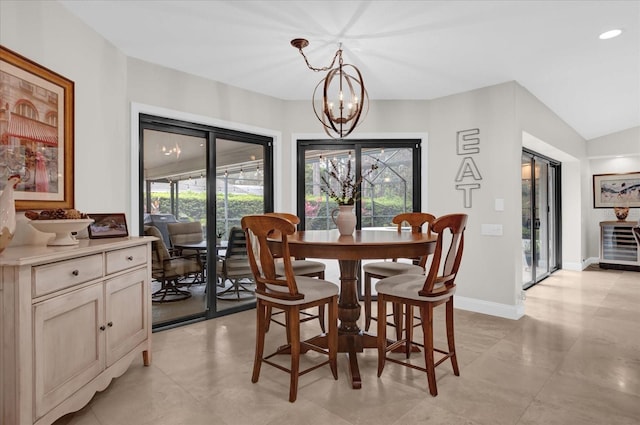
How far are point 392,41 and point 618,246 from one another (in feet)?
21.5

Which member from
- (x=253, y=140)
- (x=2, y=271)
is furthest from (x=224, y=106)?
(x=2, y=271)

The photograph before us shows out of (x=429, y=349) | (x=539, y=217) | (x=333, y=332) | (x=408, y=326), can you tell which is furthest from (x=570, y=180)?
(x=333, y=332)

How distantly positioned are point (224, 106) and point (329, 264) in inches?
92.6

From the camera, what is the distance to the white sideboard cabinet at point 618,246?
6.49 meters

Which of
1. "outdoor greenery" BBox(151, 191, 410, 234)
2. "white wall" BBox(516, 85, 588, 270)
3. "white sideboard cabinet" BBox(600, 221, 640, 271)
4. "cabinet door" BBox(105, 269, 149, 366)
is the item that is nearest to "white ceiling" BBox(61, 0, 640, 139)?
"white wall" BBox(516, 85, 588, 270)

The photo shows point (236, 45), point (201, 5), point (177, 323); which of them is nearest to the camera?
point (201, 5)

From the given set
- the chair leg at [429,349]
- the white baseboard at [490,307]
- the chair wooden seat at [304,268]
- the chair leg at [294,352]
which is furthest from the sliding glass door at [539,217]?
the chair leg at [294,352]

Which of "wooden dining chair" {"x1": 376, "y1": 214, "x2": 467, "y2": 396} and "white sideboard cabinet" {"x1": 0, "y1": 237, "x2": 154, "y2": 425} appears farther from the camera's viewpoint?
"wooden dining chair" {"x1": 376, "y1": 214, "x2": 467, "y2": 396}

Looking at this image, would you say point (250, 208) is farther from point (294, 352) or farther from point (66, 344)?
point (66, 344)

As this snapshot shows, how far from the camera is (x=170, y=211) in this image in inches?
143

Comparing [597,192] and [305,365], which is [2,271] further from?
[597,192]

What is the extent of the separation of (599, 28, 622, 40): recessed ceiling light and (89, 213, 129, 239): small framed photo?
4.10m

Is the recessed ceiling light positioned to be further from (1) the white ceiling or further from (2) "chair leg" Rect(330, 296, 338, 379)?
(2) "chair leg" Rect(330, 296, 338, 379)

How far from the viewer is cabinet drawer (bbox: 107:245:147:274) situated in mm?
2133
